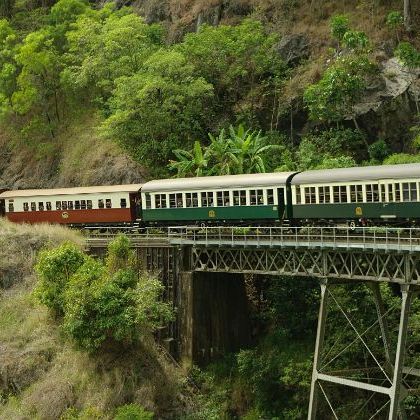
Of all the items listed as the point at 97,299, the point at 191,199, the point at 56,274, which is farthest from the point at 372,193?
the point at 56,274

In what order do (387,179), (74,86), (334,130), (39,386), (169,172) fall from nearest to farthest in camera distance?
(387,179) < (39,386) < (334,130) < (169,172) < (74,86)

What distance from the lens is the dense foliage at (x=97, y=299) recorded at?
31297 millimetres

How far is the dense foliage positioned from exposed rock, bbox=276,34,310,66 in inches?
895

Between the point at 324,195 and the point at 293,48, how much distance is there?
74.5 feet

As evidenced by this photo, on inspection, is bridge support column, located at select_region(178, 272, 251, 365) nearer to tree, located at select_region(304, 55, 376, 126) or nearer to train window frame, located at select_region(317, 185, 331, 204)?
train window frame, located at select_region(317, 185, 331, 204)

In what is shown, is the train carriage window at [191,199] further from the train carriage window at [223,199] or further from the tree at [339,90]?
the tree at [339,90]

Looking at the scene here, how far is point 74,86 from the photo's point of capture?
5875 cm

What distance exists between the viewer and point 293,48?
172 feet

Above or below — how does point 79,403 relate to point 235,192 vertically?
below

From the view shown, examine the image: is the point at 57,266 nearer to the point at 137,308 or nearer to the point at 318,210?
the point at 137,308

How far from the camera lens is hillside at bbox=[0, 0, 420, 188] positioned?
45750 mm

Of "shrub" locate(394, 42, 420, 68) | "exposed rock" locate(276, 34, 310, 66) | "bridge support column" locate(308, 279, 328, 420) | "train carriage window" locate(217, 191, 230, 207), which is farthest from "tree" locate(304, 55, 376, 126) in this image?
"bridge support column" locate(308, 279, 328, 420)

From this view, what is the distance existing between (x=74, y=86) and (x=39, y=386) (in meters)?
31.6

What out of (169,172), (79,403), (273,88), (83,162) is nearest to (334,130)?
(273,88)
